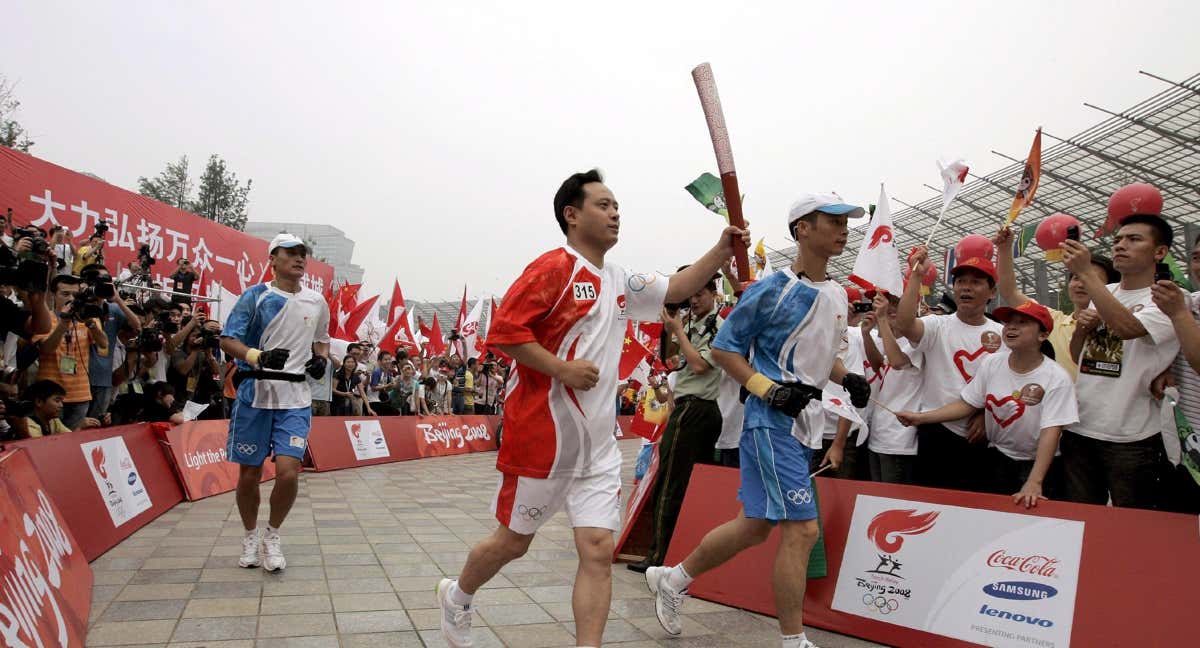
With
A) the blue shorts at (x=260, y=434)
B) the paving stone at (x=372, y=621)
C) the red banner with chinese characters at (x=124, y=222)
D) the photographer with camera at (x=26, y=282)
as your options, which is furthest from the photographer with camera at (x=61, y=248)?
the paving stone at (x=372, y=621)

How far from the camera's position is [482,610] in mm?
4078

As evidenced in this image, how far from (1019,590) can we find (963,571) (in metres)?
0.24

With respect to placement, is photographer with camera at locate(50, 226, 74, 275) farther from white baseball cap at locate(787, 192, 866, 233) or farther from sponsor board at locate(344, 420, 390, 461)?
white baseball cap at locate(787, 192, 866, 233)

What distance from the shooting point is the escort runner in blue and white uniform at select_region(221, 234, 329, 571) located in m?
4.80

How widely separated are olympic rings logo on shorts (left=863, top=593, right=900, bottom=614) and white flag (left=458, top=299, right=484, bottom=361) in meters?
16.0

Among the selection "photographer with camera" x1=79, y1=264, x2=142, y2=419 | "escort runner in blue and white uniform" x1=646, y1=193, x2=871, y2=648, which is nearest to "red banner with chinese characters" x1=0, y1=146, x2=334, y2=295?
"photographer with camera" x1=79, y1=264, x2=142, y2=419

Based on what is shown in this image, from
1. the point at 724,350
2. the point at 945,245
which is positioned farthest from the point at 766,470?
the point at 945,245

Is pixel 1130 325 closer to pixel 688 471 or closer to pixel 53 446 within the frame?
pixel 688 471

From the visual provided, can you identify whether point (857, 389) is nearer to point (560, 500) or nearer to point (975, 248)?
point (975, 248)

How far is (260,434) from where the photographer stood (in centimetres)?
484

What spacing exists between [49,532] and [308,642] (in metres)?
1.40

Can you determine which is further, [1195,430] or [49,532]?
[49,532]

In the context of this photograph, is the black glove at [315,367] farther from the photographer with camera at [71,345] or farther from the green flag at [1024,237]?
the green flag at [1024,237]

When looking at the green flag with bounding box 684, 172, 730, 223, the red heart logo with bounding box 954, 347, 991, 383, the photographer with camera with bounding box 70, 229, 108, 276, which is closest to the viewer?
the green flag with bounding box 684, 172, 730, 223
